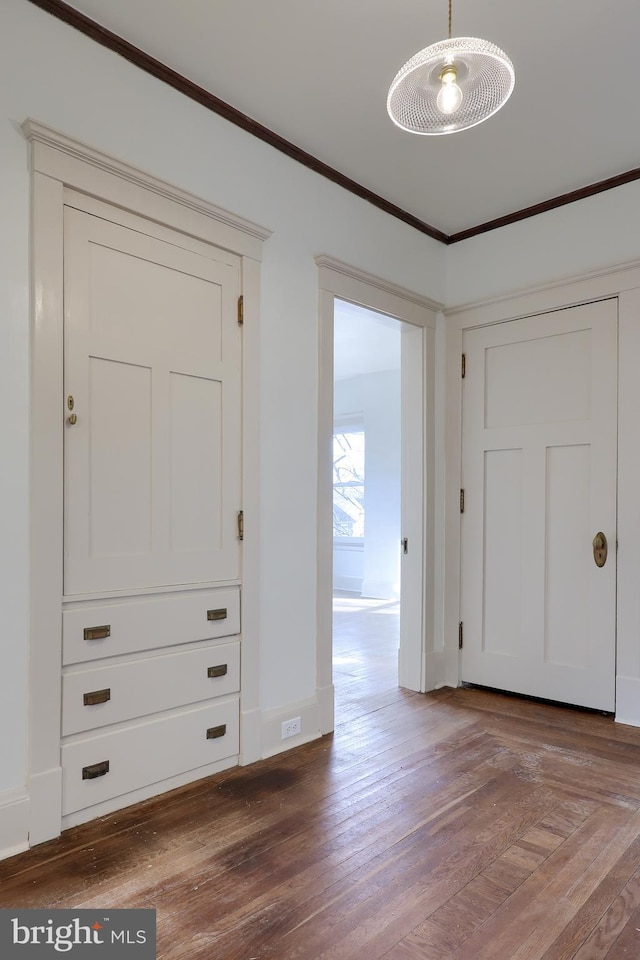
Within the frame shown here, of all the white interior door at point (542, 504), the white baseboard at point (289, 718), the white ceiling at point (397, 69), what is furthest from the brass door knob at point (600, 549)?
the white ceiling at point (397, 69)

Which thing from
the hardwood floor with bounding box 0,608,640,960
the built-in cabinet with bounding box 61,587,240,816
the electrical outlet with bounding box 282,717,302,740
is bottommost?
the hardwood floor with bounding box 0,608,640,960

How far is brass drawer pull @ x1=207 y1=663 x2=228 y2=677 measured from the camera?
2578 millimetres

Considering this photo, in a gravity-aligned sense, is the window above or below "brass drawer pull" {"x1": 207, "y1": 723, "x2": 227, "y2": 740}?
above

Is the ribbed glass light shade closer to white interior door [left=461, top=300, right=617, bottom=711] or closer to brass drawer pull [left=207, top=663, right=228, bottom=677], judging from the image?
white interior door [left=461, top=300, right=617, bottom=711]

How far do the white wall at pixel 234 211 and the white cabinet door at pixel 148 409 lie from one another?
0.18m

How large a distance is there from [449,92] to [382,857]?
7.53 feet

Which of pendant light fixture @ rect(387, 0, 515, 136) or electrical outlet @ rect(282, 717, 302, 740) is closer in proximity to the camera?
pendant light fixture @ rect(387, 0, 515, 136)

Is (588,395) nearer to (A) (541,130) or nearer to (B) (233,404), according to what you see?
(A) (541,130)

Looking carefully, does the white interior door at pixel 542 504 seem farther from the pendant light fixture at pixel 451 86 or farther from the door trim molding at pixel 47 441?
the door trim molding at pixel 47 441

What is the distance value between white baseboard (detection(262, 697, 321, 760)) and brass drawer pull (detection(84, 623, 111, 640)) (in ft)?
2.89

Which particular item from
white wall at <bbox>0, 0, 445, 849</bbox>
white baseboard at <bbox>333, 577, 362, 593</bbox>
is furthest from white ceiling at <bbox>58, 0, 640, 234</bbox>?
white baseboard at <bbox>333, 577, 362, 593</bbox>

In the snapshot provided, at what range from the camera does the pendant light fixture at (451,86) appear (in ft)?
5.43

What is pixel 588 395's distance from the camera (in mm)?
3395

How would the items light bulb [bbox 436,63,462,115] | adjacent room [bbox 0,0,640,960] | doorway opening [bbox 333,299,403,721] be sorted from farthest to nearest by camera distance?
doorway opening [bbox 333,299,403,721] → adjacent room [bbox 0,0,640,960] → light bulb [bbox 436,63,462,115]
